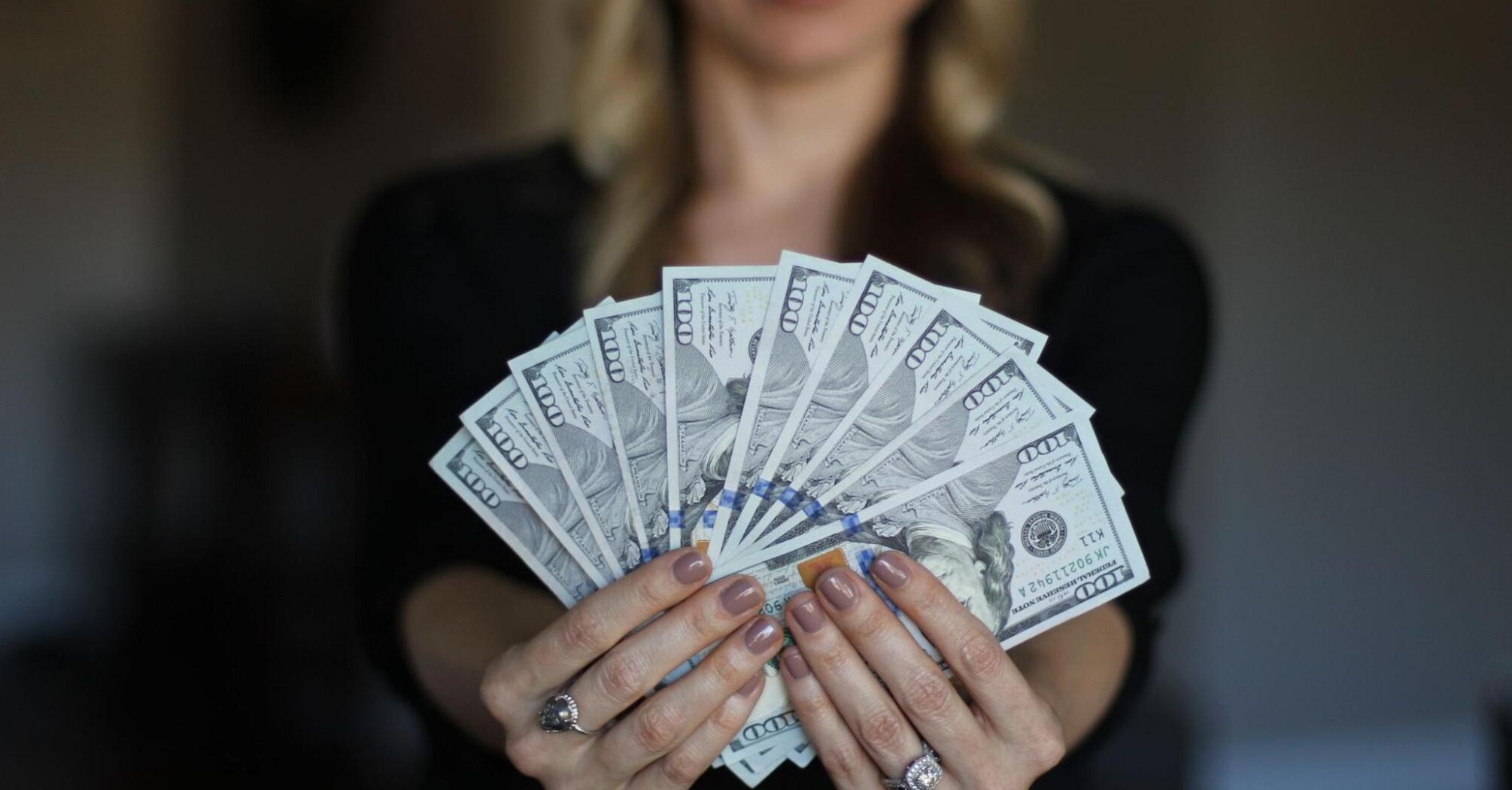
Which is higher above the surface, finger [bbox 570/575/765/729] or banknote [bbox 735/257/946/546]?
banknote [bbox 735/257/946/546]

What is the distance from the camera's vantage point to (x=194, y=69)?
5699mm

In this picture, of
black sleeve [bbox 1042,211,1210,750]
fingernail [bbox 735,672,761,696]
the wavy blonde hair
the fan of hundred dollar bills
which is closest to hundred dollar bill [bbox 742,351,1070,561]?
the fan of hundred dollar bills

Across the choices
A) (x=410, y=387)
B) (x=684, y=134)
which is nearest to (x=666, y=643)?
(x=410, y=387)

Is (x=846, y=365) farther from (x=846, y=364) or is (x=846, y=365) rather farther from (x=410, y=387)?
(x=410, y=387)

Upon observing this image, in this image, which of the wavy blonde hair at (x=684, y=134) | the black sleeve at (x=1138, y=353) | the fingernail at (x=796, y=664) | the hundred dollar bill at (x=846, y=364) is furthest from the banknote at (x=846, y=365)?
the wavy blonde hair at (x=684, y=134)

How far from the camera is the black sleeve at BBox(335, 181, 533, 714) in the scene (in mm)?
1639

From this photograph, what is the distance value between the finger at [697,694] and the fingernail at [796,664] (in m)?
0.02

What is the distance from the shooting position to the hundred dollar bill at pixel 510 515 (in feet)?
4.07

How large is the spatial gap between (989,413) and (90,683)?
4.81m

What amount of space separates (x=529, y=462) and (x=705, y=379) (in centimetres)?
18

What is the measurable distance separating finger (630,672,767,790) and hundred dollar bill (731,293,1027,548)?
0.42 ft

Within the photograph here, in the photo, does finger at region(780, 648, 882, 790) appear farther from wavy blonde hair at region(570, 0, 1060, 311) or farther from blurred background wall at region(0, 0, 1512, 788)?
blurred background wall at region(0, 0, 1512, 788)

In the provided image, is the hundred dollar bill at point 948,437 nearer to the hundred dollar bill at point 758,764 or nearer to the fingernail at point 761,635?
the fingernail at point 761,635

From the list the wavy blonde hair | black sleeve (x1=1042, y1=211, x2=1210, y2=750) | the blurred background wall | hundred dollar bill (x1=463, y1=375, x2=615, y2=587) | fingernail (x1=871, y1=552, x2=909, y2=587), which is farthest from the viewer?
the blurred background wall
